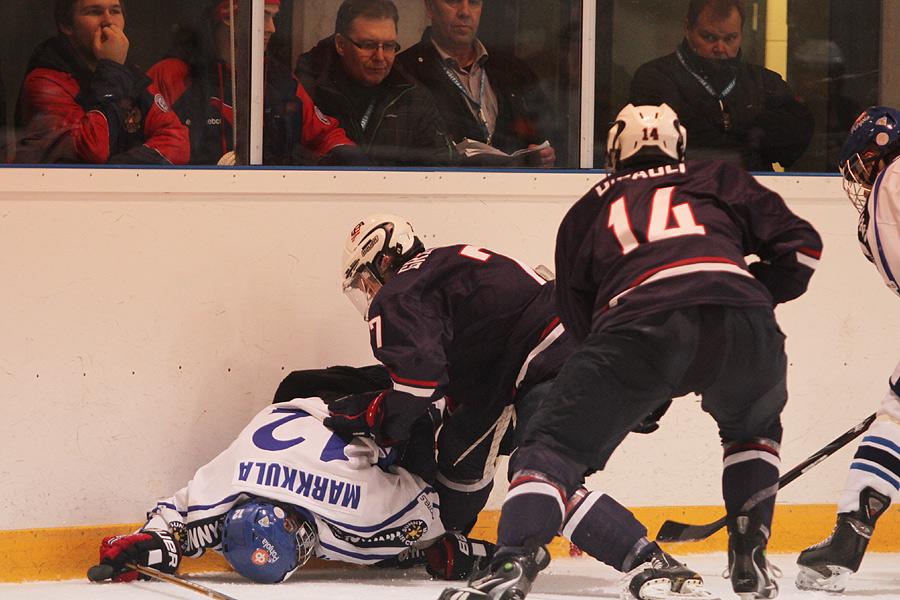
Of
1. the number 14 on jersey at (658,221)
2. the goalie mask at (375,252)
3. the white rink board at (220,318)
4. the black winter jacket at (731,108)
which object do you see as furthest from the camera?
the black winter jacket at (731,108)

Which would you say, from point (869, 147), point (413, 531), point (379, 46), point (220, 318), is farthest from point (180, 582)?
point (869, 147)

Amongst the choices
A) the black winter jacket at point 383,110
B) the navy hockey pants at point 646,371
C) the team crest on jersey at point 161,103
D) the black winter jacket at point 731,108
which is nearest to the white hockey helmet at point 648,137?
the navy hockey pants at point 646,371

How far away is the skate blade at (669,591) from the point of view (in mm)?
2455

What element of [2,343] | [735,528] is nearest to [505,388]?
[735,528]

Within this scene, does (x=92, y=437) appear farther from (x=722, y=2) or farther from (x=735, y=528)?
(x=722, y=2)

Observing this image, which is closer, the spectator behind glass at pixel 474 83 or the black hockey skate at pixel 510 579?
the black hockey skate at pixel 510 579

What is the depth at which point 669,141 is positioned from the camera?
90.0 inches

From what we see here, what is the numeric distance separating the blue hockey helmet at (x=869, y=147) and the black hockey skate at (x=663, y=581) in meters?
1.11

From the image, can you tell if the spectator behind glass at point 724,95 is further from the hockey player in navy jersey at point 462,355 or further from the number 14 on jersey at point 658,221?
the number 14 on jersey at point 658,221

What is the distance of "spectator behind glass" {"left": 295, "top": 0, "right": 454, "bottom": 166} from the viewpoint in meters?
3.62

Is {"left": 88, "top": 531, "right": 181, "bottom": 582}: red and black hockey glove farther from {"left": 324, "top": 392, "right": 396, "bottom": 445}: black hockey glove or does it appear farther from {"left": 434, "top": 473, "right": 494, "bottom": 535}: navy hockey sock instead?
{"left": 434, "top": 473, "right": 494, "bottom": 535}: navy hockey sock

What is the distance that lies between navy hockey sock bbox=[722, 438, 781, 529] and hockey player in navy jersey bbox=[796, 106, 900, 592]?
0.72 m

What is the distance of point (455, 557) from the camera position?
3.04 metres

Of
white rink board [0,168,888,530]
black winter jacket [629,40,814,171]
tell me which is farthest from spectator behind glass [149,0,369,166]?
black winter jacket [629,40,814,171]
